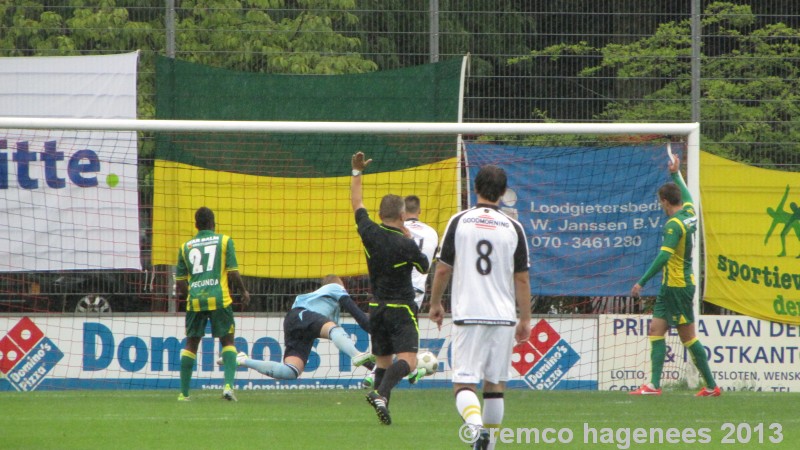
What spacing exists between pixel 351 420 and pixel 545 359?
14.7 feet

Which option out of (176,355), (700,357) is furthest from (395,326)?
(176,355)

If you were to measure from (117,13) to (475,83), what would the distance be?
14.3 feet

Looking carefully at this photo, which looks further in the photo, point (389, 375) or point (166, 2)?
point (166, 2)

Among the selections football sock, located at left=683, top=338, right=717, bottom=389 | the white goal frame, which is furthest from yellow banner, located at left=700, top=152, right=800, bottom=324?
football sock, located at left=683, top=338, right=717, bottom=389

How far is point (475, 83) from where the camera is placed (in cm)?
1375

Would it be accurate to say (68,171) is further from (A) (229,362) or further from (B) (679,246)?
(B) (679,246)

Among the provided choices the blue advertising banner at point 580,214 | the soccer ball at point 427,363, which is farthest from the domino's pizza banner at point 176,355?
the soccer ball at point 427,363

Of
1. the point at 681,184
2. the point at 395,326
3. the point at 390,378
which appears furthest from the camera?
the point at 681,184

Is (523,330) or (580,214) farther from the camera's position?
(580,214)

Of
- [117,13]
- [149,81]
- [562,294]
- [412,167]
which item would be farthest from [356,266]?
[117,13]

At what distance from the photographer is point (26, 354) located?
13.2 metres

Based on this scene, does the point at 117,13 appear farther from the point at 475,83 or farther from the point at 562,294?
the point at 562,294

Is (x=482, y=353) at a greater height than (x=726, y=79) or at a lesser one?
lesser

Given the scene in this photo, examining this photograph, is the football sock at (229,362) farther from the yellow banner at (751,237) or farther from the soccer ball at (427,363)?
the yellow banner at (751,237)
